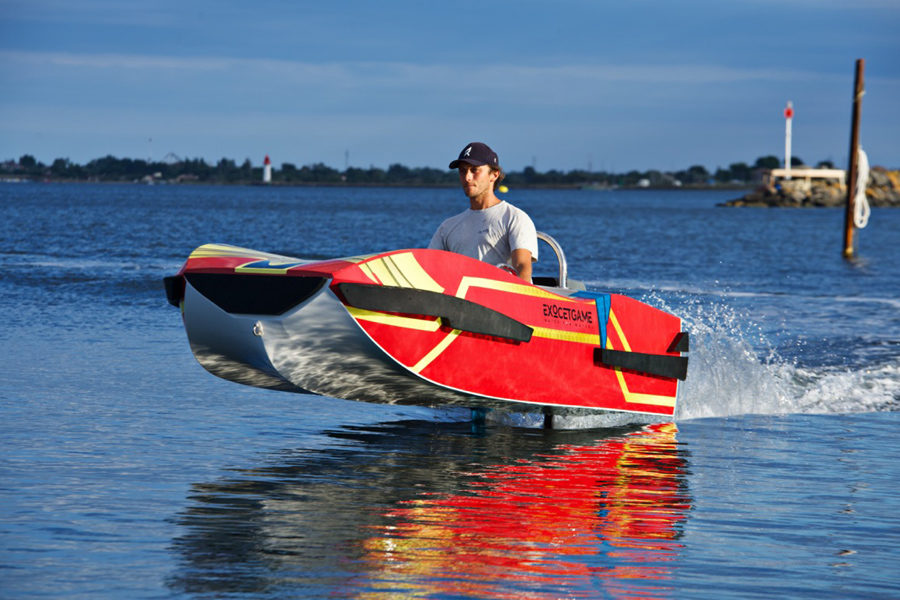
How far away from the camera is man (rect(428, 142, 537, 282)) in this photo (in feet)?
26.5

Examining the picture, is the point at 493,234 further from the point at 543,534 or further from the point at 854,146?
the point at 854,146

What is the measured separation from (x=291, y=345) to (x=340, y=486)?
2.90 ft

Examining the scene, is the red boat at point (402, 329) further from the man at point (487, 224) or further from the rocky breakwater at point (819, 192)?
the rocky breakwater at point (819, 192)

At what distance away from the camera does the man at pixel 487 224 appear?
806 centimetres

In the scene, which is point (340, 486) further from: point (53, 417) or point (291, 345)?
point (53, 417)

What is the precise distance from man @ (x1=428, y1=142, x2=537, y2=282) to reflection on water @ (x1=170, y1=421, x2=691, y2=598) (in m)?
1.37

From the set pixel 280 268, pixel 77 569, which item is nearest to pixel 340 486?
pixel 280 268

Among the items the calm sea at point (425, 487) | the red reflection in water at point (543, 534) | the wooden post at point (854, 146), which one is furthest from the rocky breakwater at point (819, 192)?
the red reflection in water at point (543, 534)

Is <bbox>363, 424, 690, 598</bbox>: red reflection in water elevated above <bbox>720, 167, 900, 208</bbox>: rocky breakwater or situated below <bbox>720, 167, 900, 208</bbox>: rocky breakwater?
below

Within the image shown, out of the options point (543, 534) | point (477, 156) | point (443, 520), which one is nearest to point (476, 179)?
→ point (477, 156)

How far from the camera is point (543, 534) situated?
6.04 metres

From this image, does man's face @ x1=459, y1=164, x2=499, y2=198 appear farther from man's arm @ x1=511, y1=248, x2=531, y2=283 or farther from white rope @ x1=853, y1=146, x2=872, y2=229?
white rope @ x1=853, y1=146, x2=872, y2=229

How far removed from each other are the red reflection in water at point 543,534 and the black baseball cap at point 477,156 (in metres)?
2.01

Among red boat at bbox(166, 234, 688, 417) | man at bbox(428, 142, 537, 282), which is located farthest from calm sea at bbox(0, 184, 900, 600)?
man at bbox(428, 142, 537, 282)
